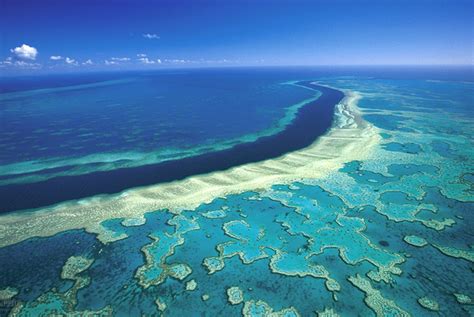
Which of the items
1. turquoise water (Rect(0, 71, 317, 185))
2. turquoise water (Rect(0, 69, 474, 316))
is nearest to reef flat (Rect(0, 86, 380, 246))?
turquoise water (Rect(0, 69, 474, 316))

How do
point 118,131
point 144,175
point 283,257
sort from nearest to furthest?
point 283,257, point 144,175, point 118,131

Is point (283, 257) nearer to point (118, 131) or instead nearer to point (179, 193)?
point (179, 193)

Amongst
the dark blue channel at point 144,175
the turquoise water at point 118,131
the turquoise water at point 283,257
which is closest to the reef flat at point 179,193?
the turquoise water at point 283,257

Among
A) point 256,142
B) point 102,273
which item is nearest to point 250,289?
point 102,273

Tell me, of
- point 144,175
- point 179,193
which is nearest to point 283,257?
point 179,193

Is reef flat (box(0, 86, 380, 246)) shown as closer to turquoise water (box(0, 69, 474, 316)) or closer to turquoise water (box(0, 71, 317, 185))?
turquoise water (box(0, 69, 474, 316))

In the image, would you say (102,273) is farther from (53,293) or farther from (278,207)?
(278,207)

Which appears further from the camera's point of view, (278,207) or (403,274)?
(278,207)

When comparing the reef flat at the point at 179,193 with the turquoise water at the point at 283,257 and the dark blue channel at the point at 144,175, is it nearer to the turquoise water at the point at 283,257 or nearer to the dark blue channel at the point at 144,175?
the turquoise water at the point at 283,257
